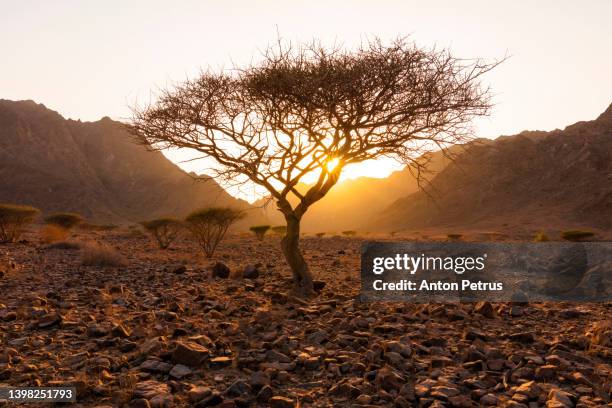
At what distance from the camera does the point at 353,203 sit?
11912 centimetres

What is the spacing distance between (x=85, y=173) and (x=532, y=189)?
260 feet

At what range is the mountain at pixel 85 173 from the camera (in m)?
78.9

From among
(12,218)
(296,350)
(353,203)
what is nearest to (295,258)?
(296,350)

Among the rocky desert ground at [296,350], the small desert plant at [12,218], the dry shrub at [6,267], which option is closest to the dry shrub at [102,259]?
the dry shrub at [6,267]

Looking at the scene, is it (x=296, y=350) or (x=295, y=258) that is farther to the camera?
(x=295, y=258)

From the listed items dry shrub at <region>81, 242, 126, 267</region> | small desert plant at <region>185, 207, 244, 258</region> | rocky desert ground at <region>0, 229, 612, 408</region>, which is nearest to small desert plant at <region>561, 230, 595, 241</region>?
small desert plant at <region>185, 207, 244, 258</region>

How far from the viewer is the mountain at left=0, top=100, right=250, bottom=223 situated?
78875 millimetres

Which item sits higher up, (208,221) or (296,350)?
(208,221)

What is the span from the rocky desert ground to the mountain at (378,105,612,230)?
49.8m

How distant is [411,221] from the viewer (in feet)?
264

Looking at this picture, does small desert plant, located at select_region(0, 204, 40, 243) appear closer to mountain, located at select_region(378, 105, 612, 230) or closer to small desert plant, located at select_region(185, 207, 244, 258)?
small desert plant, located at select_region(185, 207, 244, 258)

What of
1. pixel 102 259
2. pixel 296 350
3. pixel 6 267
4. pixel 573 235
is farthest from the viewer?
pixel 573 235

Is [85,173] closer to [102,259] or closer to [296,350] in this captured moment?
[102,259]

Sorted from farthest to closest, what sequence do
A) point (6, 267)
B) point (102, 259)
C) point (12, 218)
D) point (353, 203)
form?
point (353, 203) → point (12, 218) → point (102, 259) → point (6, 267)
